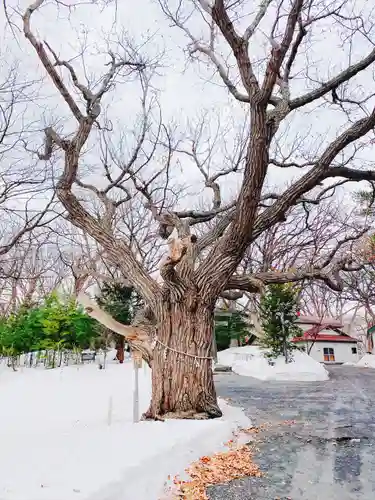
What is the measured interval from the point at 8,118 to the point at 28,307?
39.5 ft

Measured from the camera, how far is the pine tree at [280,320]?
15.5 metres

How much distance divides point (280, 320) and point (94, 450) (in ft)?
43.9

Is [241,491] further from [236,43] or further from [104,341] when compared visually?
[104,341]

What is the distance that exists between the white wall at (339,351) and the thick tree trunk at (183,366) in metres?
29.4

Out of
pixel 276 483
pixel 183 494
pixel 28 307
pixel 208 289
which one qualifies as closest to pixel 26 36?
pixel 208 289

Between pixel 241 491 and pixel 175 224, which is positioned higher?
pixel 175 224

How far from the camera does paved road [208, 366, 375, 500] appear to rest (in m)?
2.97

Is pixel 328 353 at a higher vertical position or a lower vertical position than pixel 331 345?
lower

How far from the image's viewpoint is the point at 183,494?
2861 millimetres

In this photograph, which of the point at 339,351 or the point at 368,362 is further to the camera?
the point at 339,351

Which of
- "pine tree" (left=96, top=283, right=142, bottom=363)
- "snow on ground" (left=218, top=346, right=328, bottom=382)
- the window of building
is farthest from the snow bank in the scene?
"pine tree" (left=96, top=283, right=142, bottom=363)

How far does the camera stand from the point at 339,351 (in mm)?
32875

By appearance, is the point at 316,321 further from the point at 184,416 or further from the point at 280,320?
the point at 184,416

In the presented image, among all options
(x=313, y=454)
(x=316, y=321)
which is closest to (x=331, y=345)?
(x=316, y=321)
